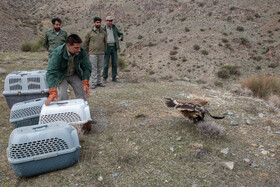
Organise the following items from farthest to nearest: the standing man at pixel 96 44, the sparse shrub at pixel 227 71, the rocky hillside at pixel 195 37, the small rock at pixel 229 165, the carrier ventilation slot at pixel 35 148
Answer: the rocky hillside at pixel 195 37, the sparse shrub at pixel 227 71, the standing man at pixel 96 44, the small rock at pixel 229 165, the carrier ventilation slot at pixel 35 148

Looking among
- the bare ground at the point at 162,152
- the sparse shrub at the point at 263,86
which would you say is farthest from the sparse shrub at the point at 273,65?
the bare ground at the point at 162,152

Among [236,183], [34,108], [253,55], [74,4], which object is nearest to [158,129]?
[236,183]

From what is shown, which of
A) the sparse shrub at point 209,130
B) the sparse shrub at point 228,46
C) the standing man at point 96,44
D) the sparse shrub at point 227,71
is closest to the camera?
the sparse shrub at point 209,130

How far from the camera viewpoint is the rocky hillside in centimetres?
1463

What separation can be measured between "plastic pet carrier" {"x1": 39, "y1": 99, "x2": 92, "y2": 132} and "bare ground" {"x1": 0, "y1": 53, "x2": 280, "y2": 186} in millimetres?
350

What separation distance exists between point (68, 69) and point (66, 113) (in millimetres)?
944

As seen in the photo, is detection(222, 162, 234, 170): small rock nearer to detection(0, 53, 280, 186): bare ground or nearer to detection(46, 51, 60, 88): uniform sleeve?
detection(0, 53, 280, 186): bare ground

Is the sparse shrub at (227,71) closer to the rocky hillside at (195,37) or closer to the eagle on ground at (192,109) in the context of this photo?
the rocky hillside at (195,37)

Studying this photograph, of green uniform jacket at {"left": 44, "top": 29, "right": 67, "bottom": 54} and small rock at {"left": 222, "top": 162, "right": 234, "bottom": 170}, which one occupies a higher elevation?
green uniform jacket at {"left": 44, "top": 29, "right": 67, "bottom": 54}

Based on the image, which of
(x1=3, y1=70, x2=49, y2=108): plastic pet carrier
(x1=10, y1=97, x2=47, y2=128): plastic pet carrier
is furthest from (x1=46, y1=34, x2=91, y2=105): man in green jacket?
(x1=3, y1=70, x2=49, y2=108): plastic pet carrier

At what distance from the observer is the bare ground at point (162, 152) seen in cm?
260

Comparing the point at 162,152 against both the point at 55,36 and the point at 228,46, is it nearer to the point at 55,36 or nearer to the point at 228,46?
the point at 55,36

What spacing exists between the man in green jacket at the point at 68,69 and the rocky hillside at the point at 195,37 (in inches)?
207

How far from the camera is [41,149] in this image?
2430 millimetres
